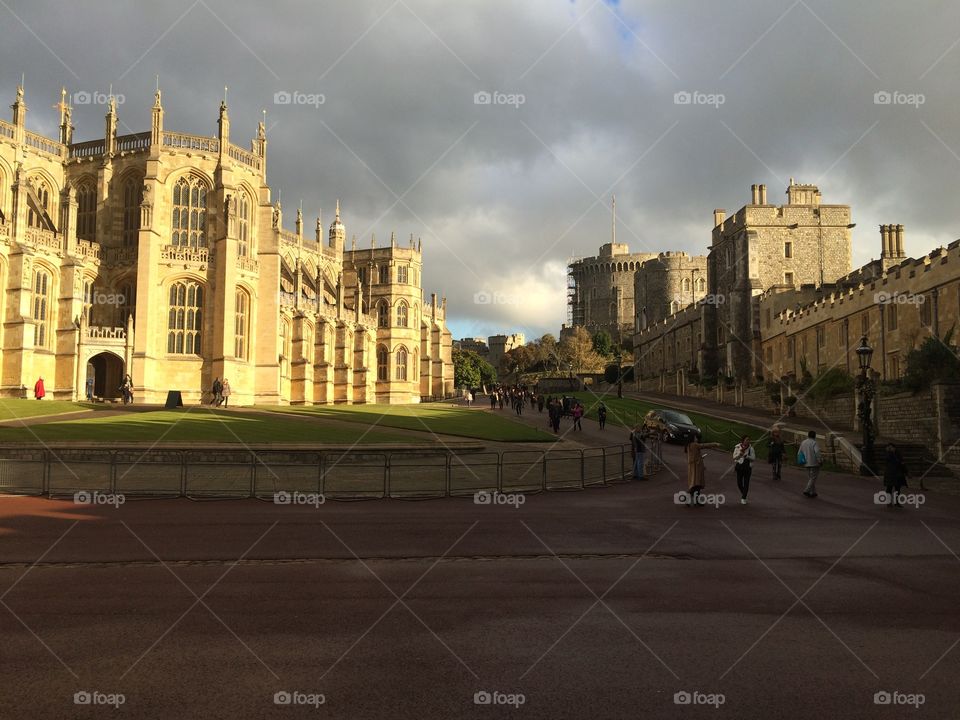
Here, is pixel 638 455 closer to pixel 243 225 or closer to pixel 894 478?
pixel 894 478

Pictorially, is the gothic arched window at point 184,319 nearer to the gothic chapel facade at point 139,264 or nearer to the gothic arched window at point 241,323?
the gothic chapel facade at point 139,264

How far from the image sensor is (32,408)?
32.4 metres

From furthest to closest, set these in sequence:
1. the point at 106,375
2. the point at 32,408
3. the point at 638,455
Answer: the point at 106,375 → the point at 32,408 → the point at 638,455

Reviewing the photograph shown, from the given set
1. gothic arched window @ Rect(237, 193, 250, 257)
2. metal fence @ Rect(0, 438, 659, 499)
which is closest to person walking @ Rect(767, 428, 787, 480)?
metal fence @ Rect(0, 438, 659, 499)

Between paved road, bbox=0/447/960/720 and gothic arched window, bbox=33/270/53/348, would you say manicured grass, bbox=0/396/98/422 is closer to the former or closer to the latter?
gothic arched window, bbox=33/270/53/348

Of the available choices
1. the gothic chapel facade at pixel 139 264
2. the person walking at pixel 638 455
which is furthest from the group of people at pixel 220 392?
the person walking at pixel 638 455

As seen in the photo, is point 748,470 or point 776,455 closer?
point 748,470

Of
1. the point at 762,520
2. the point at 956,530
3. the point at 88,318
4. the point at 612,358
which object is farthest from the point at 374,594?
the point at 612,358

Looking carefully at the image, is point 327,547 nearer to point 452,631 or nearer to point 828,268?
point 452,631

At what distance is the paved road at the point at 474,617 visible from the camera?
17.3 feet

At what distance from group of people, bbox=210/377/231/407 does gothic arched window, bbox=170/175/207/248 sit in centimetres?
966

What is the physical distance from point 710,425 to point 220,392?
26358mm


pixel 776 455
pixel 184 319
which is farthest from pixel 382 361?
pixel 776 455

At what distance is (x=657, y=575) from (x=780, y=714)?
4.05m
